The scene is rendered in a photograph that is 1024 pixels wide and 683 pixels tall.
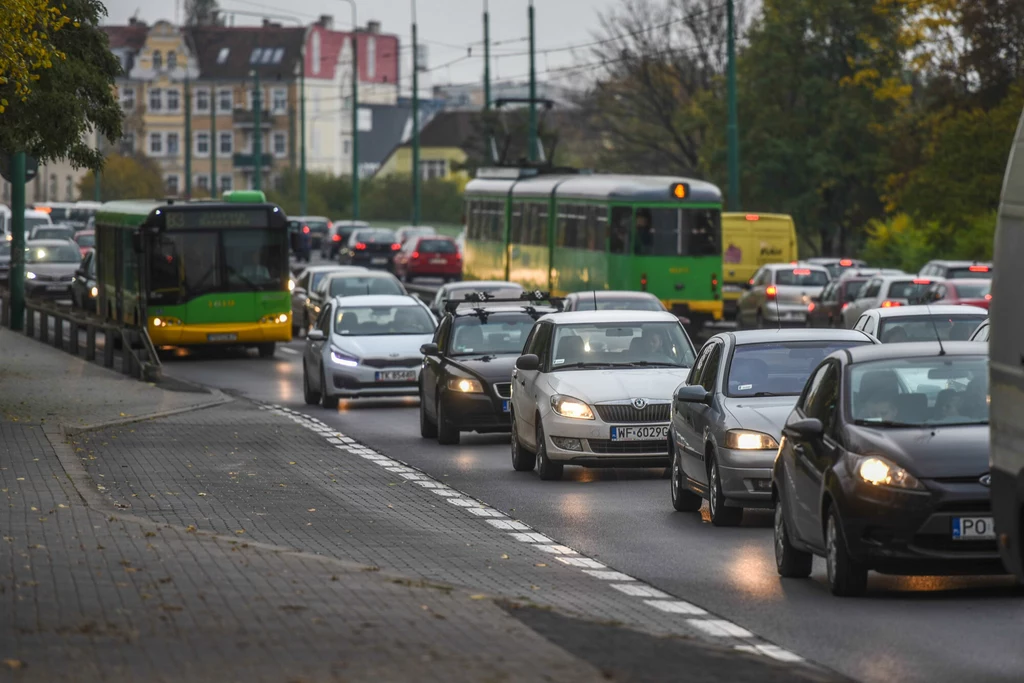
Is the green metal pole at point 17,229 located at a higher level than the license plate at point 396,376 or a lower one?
higher

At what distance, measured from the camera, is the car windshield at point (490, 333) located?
24469mm

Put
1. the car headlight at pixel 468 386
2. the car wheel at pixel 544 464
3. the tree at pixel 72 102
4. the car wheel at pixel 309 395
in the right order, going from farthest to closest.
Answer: the car wheel at pixel 309 395 → the tree at pixel 72 102 → the car headlight at pixel 468 386 → the car wheel at pixel 544 464

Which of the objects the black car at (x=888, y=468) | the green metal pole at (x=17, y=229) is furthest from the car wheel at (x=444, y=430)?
the green metal pole at (x=17, y=229)

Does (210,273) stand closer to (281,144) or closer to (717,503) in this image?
(717,503)

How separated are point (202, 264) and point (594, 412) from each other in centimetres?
2235

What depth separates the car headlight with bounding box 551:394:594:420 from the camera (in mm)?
19266

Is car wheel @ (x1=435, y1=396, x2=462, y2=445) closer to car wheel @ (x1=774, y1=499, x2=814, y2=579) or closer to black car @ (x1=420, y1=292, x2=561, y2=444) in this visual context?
black car @ (x1=420, y1=292, x2=561, y2=444)

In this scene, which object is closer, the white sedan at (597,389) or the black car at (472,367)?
the white sedan at (597,389)

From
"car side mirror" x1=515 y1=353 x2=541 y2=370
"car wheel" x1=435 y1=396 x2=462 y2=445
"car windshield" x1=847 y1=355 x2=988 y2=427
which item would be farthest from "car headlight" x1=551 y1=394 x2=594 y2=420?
"car windshield" x1=847 y1=355 x2=988 y2=427

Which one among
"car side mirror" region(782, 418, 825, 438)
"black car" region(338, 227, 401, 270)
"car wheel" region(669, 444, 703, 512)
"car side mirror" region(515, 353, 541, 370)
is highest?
"car side mirror" region(782, 418, 825, 438)

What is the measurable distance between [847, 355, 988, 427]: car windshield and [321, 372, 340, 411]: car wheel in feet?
58.7

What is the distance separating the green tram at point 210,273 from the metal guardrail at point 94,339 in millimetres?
1070

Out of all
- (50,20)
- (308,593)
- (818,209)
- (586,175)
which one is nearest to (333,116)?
(818,209)

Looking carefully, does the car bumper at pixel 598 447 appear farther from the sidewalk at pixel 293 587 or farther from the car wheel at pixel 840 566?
the car wheel at pixel 840 566
